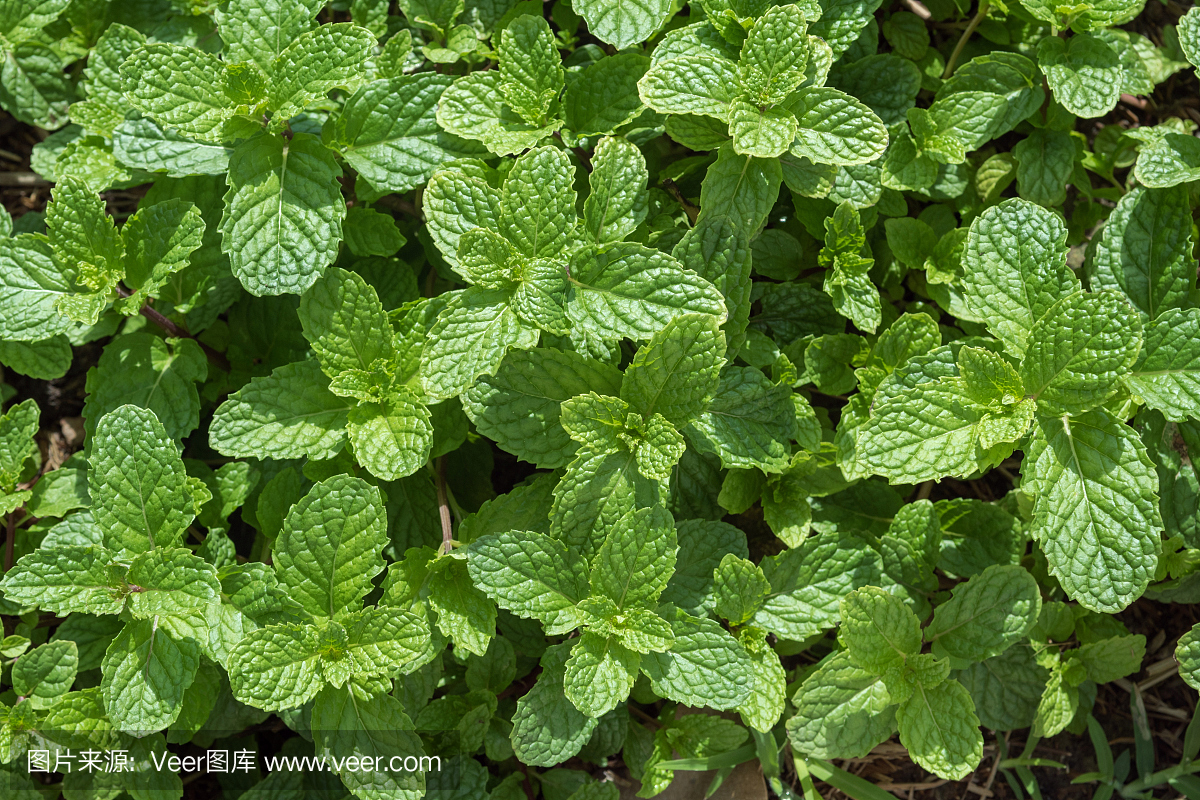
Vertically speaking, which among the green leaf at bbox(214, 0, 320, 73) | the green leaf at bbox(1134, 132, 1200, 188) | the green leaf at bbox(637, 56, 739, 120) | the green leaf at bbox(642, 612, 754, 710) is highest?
the green leaf at bbox(214, 0, 320, 73)

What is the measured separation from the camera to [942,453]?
2295mm

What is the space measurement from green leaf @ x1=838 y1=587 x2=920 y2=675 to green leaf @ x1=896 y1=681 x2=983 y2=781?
0.45 ft

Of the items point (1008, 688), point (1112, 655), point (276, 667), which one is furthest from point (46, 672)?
point (1112, 655)

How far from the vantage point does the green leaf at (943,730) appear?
8.13 feet

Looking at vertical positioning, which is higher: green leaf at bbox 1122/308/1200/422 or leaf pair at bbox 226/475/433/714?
green leaf at bbox 1122/308/1200/422

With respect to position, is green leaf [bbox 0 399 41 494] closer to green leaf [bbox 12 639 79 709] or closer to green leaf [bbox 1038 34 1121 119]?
green leaf [bbox 12 639 79 709]

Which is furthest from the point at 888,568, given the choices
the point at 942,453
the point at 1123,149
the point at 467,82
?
the point at 467,82

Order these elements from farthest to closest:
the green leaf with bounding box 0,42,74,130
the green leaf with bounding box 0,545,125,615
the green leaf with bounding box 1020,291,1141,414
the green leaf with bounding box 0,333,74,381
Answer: the green leaf with bounding box 0,42,74,130 < the green leaf with bounding box 0,333,74,381 < the green leaf with bounding box 0,545,125,615 < the green leaf with bounding box 1020,291,1141,414

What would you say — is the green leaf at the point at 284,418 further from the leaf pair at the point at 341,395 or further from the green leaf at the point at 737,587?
the green leaf at the point at 737,587

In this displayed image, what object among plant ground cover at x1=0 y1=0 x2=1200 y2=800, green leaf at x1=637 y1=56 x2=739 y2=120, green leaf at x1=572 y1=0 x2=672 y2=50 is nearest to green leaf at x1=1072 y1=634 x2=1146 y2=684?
plant ground cover at x1=0 y1=0 x2=1200 y2=800

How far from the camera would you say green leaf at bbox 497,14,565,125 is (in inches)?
102

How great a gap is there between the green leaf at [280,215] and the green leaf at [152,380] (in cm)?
51

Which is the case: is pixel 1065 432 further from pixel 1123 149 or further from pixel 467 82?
pixel 467 82

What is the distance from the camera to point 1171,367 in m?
2.35
